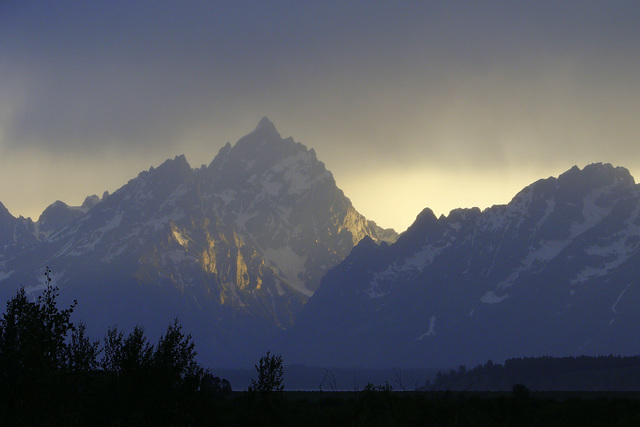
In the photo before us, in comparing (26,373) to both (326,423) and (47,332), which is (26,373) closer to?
(47,332)

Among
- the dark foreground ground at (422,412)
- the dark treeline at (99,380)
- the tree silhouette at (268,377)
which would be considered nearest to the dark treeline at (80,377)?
the dark treeline at (99,380)

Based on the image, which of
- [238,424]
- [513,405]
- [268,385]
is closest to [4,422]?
[268,385]

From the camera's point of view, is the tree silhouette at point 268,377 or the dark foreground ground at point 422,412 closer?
the tree silhouette at point 268,377

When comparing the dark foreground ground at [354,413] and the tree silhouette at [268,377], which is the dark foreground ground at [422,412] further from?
the tree silhouette at [268,377]

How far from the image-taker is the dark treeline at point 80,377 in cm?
6638

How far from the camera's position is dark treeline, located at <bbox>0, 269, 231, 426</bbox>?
66.4 meters

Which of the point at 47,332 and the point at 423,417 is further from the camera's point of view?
the point at 423,417

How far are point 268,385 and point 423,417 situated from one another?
3680 cm

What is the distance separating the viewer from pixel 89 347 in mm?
86562

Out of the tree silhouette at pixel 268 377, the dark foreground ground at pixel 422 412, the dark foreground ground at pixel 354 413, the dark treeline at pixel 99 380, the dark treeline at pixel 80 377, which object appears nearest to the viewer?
the dark treeline at pixel 80 377

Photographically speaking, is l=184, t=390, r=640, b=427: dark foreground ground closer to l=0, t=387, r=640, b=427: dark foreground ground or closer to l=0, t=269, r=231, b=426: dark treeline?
l=0, t=387, r=640, b=427: dark foreground ground

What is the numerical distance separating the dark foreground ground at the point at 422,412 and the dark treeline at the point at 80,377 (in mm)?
4638

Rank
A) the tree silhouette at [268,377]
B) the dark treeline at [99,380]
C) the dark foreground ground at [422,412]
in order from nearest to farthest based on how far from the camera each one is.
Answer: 1. the dark treeline at [99,380]
2. the tree silhouette at [268,377]
3. the dark foreground ground at [422,412]

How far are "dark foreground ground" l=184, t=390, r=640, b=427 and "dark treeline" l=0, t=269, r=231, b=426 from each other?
15.2 ft
